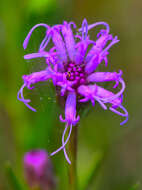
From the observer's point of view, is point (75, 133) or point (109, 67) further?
point (109, 67)

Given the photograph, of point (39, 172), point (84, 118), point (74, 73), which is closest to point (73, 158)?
point (74, 73)

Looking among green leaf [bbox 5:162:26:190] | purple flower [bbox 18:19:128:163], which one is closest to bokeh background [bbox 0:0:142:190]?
green leaf [bbox 5:162:26:190]

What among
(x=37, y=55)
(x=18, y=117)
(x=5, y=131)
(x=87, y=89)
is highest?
(x=37, y=55)

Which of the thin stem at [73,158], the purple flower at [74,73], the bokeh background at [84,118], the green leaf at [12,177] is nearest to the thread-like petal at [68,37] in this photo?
the purple flower at [74,73]

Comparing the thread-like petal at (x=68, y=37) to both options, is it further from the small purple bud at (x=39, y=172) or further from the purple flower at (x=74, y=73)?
the small purple bud at (x=39, y=172)

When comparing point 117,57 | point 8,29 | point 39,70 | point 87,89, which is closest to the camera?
point 87,89

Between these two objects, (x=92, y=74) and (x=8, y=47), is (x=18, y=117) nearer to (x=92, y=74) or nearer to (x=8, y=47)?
(x=8, y=47)

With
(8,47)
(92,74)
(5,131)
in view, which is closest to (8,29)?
(8,47)
